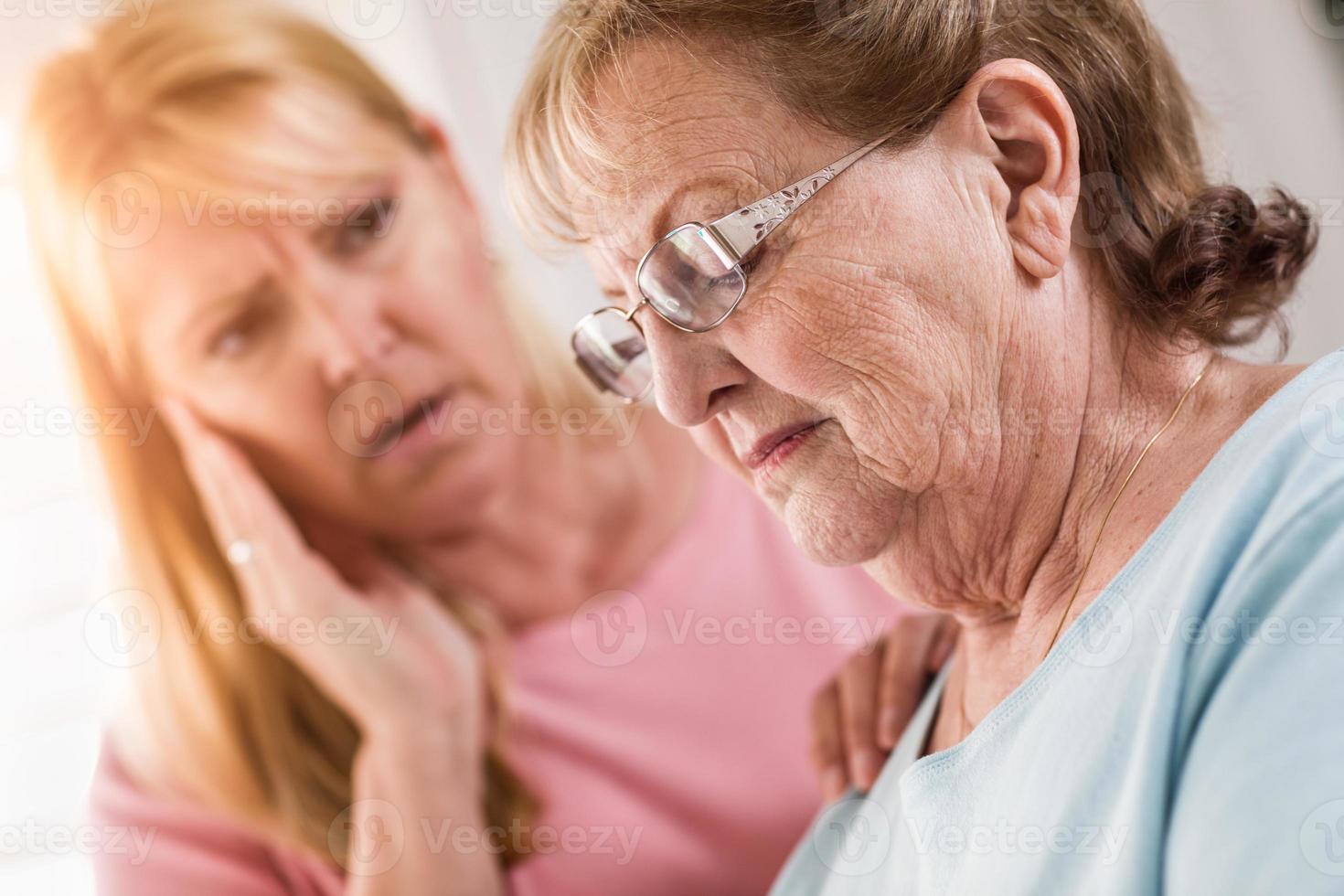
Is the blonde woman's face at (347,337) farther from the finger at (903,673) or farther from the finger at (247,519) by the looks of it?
the finger at (903,673)

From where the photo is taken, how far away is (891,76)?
33.7 inches

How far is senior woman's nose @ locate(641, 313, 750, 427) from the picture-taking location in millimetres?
956

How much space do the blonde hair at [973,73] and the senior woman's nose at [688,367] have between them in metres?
0.17

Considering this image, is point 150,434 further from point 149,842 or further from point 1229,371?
point 1229,371

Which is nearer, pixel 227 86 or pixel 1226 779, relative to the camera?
pixel 1226 779

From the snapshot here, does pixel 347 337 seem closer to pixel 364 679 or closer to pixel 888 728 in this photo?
pixel 364 679

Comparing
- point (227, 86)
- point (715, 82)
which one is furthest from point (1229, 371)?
point (227, 86)

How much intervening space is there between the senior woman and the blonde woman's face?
54 centimetres

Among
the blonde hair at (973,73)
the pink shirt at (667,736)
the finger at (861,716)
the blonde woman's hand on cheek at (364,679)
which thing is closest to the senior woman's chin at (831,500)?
the blonde hair at (973,73)

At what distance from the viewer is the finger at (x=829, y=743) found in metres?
1.32

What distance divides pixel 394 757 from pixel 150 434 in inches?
22.6

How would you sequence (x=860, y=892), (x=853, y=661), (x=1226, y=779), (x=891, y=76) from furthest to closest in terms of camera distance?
(x=853, y=661)
(x=860, y=892)
(x=891, y=76)
(x=1226, y=779)

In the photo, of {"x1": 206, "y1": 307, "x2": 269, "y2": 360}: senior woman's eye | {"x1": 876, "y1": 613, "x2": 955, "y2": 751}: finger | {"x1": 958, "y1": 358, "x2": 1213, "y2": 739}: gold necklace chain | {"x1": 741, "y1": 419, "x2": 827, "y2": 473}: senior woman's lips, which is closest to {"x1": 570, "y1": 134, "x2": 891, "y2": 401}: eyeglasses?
{"x1": 741, "y1": 419, "x2": 827, "y2": 473}: senior woman's lips

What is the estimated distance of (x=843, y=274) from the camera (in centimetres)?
87
